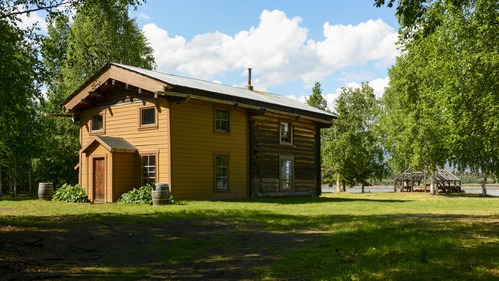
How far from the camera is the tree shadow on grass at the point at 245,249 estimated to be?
23.6ft

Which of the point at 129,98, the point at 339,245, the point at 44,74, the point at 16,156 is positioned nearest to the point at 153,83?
the point at 129,98

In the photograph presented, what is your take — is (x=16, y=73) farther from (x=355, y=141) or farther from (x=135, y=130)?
(x=355, y=141)

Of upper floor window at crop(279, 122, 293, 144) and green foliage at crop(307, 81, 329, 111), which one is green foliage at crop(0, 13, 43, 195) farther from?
green foliage at crop(307, 81, 329, 111)

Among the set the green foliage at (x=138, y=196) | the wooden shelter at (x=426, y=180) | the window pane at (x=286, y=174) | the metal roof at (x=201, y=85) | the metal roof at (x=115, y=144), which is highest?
the metal roof at (x=201, y=85)

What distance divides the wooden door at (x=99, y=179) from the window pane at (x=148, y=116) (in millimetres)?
2799

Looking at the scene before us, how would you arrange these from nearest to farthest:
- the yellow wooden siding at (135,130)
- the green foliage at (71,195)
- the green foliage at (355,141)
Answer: the yellow wooden siding at (135,130) < the green foliage at (71,195) < the green foliage at (355,141)

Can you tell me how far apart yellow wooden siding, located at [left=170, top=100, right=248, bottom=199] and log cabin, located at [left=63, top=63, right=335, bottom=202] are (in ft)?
0.16

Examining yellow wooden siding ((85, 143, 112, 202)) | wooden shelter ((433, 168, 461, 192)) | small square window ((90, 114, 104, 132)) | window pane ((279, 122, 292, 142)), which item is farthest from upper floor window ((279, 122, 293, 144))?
wooden shelter ((433, 168, 461, 192))

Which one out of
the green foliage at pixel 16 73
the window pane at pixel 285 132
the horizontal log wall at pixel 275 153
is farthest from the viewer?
the window pane at pixel 285 132

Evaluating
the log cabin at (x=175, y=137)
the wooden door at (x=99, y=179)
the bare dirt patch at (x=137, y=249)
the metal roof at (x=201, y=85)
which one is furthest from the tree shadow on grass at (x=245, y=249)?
the metal roof at (x=201, y=85)

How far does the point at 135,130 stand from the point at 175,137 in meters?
2.79

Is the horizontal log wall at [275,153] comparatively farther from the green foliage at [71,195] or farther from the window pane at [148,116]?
the green foliage at [71,195]

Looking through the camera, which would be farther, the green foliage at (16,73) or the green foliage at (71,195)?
the green foliage at (71,195)

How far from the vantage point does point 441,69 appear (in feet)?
88.7
